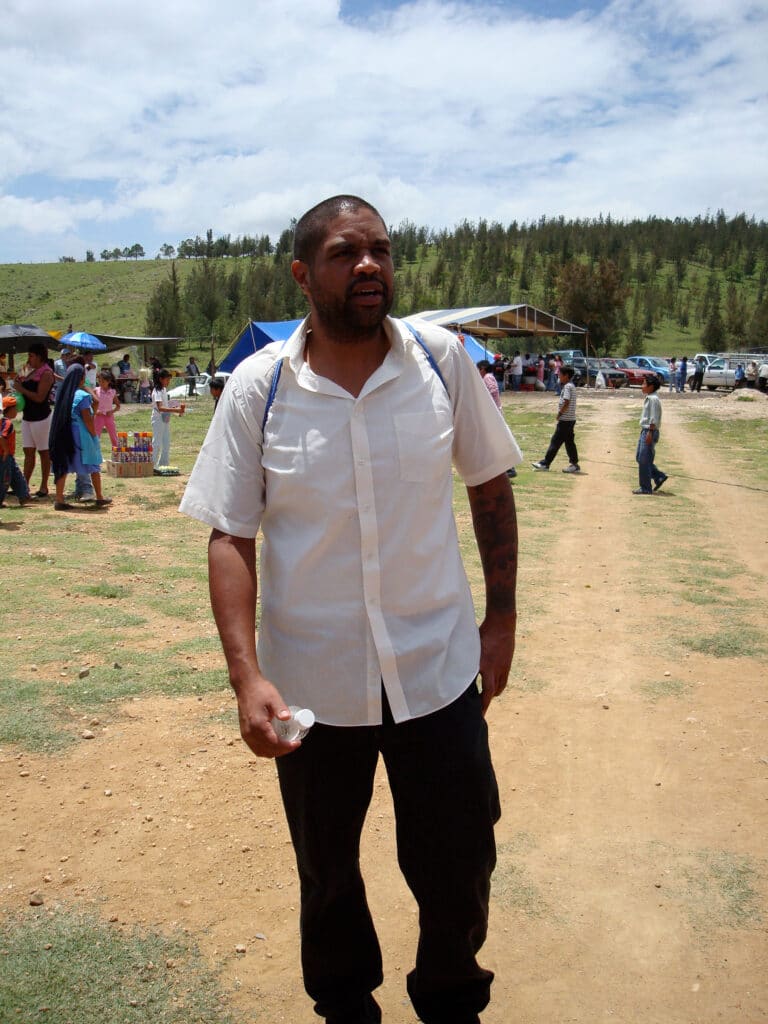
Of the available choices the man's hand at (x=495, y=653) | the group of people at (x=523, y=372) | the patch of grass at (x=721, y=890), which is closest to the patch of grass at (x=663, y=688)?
the patch of grass at (x=721, y=890)

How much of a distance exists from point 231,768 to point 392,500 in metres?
2.47

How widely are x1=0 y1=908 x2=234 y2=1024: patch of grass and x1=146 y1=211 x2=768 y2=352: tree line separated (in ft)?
166

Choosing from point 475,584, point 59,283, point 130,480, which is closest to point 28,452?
point 130,480

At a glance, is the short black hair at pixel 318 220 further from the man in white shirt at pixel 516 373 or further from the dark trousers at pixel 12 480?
the man in white shirt at pixel 516 373

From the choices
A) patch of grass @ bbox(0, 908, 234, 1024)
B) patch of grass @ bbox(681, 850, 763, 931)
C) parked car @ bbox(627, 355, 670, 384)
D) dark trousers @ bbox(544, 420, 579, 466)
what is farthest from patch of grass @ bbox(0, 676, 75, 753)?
parked car @ bbox(627, 355, 670, 384)

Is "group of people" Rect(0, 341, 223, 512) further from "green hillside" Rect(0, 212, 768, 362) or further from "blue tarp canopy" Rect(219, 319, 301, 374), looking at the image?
"green hillside" Rect(0, 212, 768, 362)

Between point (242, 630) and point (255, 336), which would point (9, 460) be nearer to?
point (242, 630)

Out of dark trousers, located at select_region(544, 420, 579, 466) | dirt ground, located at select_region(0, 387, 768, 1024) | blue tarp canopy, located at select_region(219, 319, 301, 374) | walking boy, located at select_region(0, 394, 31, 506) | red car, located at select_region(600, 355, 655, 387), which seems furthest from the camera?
red car, located at select_region(600, 355, 655, 387)

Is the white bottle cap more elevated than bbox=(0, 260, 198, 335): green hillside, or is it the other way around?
bbox=(0, 260, 198, 335): green hillside

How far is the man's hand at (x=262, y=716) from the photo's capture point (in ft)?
6.57

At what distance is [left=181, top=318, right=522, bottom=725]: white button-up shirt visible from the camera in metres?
2.04

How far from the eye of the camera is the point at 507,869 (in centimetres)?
335

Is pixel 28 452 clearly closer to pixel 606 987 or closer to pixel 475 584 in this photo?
pixel 475 584

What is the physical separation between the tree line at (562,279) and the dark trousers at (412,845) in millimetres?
51138
